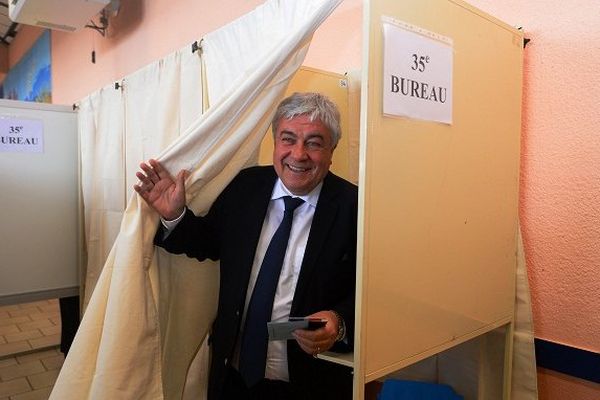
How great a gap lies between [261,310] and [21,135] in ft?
6.91

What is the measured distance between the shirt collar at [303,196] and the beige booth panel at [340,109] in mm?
285

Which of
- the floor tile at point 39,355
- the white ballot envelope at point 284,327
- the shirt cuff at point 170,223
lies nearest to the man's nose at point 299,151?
the shirt cuff at point 170,223

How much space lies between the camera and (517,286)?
138cm

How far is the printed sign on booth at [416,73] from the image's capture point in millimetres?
953

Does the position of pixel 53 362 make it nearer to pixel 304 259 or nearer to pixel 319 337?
pixel 304 259

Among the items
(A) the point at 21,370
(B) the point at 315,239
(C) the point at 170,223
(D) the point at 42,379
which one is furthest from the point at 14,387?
(B) the point at 315,239

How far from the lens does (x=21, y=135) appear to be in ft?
8.52

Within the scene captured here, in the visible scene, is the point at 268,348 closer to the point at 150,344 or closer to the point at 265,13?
the point at 150,344

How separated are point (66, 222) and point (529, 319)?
2613 millimetres

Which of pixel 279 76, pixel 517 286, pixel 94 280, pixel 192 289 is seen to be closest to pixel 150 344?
pixel 192 289

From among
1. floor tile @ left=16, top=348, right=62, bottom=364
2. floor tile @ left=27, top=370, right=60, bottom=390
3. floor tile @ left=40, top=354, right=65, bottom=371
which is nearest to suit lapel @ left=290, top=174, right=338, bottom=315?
floor tile @ left=27, top=370, right=60, bottom=390

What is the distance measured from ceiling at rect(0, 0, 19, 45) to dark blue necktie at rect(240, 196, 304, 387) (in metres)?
6.41

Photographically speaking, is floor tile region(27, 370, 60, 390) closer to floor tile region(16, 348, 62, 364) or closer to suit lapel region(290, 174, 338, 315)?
floor tile region(16, 348, 62, 364)

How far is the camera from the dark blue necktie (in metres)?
1.29
